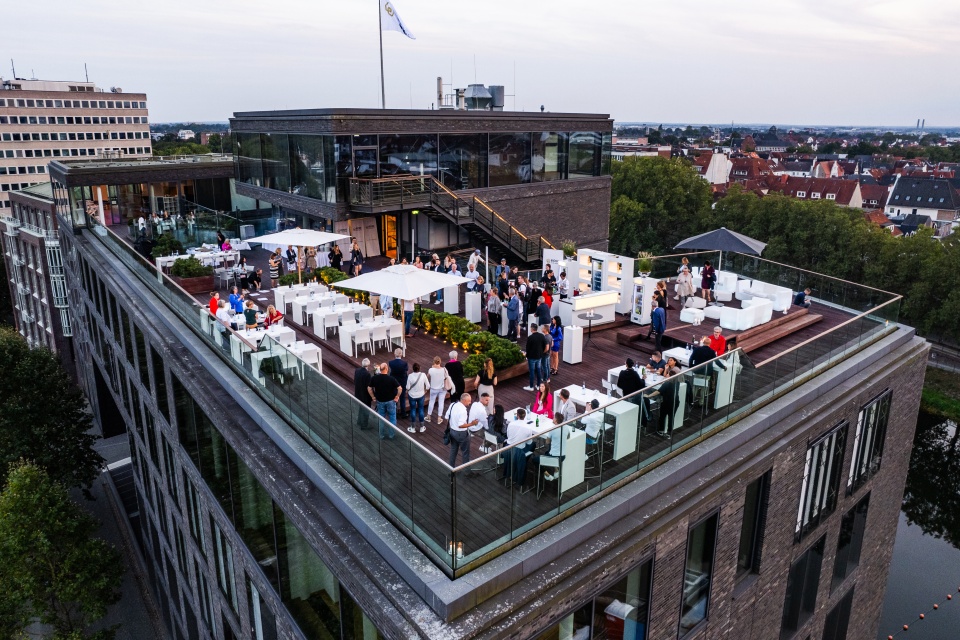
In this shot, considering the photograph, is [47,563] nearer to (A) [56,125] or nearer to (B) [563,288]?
(B) [563,288]

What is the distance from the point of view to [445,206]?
97.1 feet

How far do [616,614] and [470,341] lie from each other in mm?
7744

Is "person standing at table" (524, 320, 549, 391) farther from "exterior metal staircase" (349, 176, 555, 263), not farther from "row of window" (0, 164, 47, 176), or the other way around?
"row of window" (0, 164, 47, 176)

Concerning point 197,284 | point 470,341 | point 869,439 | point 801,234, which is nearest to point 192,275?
point 197,284

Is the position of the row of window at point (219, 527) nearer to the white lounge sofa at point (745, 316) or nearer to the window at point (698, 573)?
the window at point (698, 573)

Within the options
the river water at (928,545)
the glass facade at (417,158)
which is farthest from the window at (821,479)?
the glass facade at (417,158)

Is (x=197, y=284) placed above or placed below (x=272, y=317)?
below

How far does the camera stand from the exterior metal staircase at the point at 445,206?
27234 mm

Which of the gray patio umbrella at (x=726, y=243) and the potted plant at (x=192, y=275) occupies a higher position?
the gray patio umbrella at (x=726, y=243)

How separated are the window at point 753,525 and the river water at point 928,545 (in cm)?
1932

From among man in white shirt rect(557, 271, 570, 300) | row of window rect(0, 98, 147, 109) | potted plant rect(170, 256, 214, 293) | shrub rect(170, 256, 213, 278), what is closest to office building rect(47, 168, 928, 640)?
potted plant rect(170, 256, 214, 293)

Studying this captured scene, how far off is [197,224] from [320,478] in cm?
2228

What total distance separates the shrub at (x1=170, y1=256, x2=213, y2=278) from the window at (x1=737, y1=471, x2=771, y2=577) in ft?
62.1

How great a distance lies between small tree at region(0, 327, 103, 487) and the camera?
101 ft
